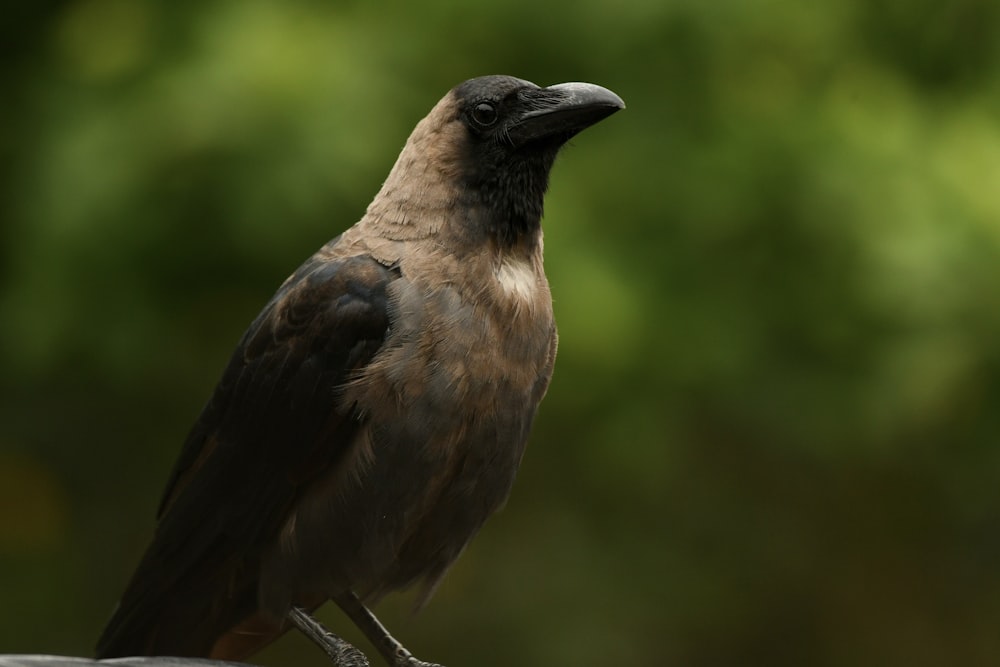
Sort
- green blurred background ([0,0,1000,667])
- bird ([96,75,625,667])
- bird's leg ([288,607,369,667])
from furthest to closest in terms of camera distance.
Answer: green blurred background ([0,0,1000,667]) → bird's leg ([288,607,369,667]) → bird ([96,75,625,667])

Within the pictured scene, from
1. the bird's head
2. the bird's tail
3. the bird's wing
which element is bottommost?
the bird's tail

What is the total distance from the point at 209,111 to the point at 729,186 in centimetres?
172

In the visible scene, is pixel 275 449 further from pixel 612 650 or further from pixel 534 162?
pixel 612 650

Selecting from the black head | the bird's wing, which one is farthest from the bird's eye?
the bird's wing

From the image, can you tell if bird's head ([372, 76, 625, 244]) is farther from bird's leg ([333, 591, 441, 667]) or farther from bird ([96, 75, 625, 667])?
bird's leg ([333, 591, 441, 667])

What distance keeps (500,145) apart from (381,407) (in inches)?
33.3

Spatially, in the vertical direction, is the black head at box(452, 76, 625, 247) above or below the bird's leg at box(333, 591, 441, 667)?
above

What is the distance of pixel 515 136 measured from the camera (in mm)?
3842

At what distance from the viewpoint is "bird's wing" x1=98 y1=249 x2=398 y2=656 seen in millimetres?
3615

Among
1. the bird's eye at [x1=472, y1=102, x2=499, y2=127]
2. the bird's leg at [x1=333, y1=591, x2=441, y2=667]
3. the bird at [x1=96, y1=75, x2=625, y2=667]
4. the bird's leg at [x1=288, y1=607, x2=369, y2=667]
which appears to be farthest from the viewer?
the bird's leg at [x1=333, y1=591, x2=441, y2=667]

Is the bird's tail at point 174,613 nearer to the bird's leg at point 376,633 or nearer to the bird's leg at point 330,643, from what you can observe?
the bird's leg at point 330,643

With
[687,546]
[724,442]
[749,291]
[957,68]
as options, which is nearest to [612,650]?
[687,546]

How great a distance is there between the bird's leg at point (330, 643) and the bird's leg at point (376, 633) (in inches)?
8.9

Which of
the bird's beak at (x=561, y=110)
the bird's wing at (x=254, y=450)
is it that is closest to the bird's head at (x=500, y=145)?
the bird's beak at (x=561, y=110)
